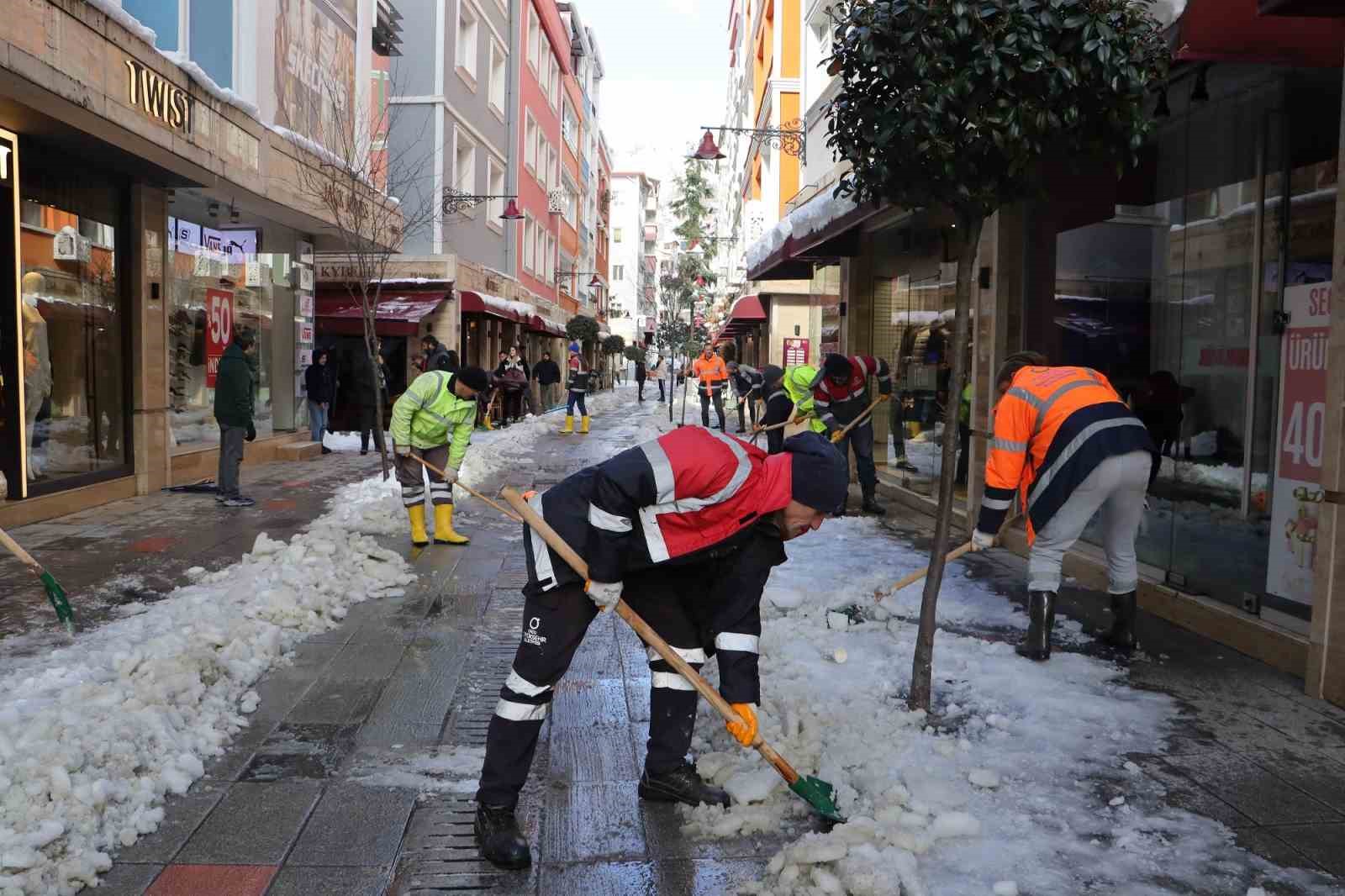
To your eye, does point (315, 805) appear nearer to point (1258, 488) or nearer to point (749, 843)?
point (749, 843)

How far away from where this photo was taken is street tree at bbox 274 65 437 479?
14.4 metres

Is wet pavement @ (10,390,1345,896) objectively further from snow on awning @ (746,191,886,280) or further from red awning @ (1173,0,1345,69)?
snow on awning @ (746,191,886,280)

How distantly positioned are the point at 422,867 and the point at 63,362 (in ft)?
30.1

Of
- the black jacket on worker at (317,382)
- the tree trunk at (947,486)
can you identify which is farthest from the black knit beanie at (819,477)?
the black jacket on worker at (317,382)

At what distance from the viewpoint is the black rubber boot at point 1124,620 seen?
5.98m

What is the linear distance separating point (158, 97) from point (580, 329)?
36.2m

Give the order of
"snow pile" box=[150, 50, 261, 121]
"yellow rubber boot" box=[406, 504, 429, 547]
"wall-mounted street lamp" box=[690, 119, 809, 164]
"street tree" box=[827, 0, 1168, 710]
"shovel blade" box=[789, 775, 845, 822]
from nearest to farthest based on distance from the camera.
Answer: "shovel blade" box=[789, 775, 845, 822] < "street tree" box=[827, 0, 1168, 710] < "yellow rubber boot" box=[406, 504, 429, 547] < "snow pile" box=[150, 50, 261, 121] < "wall-mounted street lamp" box=[690, 119, 809, 164]

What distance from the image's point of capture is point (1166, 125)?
7805mm

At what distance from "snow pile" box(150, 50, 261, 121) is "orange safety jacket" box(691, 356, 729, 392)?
1119cm

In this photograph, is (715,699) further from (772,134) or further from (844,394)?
(772,134)

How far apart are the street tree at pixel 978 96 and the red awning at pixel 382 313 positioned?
1805 cm

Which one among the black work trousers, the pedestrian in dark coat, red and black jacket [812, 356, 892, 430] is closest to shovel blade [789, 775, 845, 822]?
red and black jacket [812, 356, 892, 430]

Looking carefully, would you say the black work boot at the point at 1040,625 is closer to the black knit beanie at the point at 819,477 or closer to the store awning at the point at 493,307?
the black knit beanie at the point at 819,477

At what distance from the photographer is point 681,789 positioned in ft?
12.9
